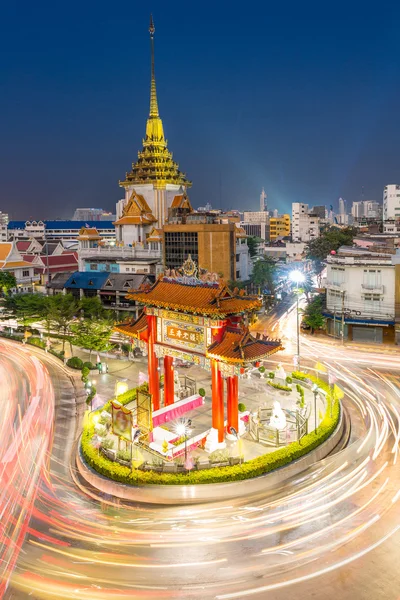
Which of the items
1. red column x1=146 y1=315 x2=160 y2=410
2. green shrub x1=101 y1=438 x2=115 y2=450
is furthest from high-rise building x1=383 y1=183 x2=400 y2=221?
green shrub x1=101 y1=438 x2=115 y2=450

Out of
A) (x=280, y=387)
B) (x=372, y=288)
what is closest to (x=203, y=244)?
(x=372, y=288)

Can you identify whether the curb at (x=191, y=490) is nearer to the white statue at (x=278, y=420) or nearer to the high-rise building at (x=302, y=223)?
the white statue at (x=278, y=420)

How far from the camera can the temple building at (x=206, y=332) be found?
20703 millimetres

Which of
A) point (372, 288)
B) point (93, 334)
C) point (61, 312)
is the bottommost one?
point (93, 334)

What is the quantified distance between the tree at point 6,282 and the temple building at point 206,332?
1827 inches

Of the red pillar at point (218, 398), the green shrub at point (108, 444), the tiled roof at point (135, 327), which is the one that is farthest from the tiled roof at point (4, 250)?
the red pillar at point (218, 398)

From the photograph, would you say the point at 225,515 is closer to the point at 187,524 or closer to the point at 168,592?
the point at 187,524

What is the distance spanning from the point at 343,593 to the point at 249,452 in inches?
347

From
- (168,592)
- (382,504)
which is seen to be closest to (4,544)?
(168,592)

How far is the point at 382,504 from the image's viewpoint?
58.4 ft

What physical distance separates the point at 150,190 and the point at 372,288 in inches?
1534

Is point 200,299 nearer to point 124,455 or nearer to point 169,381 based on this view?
point 169,381

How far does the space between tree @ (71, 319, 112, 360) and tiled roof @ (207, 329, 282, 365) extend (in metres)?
17.3

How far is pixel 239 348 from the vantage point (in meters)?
20.1
